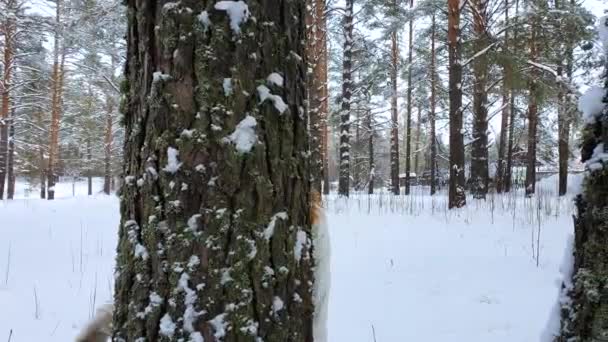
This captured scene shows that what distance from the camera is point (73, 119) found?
19.3 meters

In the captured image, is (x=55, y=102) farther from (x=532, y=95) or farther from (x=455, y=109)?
(x=532, y=95)

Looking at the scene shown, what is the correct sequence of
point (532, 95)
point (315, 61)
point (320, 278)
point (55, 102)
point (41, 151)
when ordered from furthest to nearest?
point (41, 151) < point (55, 102) < point (532, 95) < point (315, 61) < point (320, 278)

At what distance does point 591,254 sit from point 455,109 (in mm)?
7743

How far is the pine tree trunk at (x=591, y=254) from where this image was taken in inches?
47.9

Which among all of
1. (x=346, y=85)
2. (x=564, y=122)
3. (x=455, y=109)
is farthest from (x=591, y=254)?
(x=564, y=122)

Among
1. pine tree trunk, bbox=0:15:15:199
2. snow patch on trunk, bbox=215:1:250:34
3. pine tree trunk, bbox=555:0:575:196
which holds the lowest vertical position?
snow patch on trunk, bbox=215:1:250:34

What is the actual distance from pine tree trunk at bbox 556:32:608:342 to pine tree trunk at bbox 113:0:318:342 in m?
0.89

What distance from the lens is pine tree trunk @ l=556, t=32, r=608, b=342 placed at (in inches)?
47.9

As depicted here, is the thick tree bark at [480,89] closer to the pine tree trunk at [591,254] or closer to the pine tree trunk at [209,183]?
the pine tree trunk at [591,254]

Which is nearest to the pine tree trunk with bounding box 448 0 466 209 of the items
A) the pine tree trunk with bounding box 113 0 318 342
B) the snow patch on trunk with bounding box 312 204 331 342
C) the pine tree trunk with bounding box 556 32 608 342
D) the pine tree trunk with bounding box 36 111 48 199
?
the pine tree trunk with bounding box 556 32 608 342

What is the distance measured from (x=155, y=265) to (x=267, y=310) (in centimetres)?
31

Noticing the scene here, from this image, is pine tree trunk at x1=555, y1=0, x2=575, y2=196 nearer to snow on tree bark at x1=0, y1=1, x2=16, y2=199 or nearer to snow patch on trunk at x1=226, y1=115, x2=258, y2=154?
snow patch on trunk at x1=226, y1=115, x2=258, y2=154

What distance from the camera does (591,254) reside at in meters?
1.26

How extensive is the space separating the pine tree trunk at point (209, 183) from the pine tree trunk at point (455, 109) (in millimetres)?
7790
